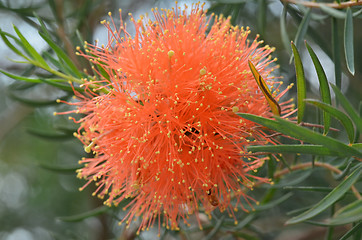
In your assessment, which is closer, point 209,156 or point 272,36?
point 209,156

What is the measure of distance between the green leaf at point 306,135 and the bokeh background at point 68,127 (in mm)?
571

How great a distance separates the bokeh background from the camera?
178cm

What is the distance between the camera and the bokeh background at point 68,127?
1782 mm

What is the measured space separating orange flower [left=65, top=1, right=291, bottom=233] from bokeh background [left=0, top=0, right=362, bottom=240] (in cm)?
34

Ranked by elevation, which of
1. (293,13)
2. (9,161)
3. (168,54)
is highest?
(293,13)

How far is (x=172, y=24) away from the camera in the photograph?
1293mm

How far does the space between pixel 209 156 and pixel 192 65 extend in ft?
0.95

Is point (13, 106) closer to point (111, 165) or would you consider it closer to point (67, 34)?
point (67, 34)

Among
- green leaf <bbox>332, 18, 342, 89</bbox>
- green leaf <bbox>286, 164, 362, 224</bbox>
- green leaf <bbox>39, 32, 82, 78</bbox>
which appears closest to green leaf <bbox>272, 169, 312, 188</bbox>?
green leaf <bbox>332, 18, 342, 89</bbox>

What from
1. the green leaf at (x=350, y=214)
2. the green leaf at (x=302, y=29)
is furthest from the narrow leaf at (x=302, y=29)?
the green leaf at (x=350, y=214)

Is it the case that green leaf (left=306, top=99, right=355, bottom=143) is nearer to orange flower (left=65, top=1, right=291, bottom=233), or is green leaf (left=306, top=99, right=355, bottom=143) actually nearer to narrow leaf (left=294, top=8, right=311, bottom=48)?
orange flower (left=65, top=1, right=291, bottom=233)

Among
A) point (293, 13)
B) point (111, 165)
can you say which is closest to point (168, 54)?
point (111, 165)

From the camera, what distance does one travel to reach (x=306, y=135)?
86cm

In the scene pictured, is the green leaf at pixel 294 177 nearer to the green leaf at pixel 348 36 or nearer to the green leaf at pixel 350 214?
the green leaf at pixel 348 36
